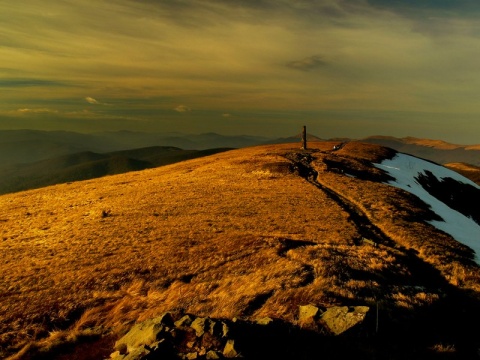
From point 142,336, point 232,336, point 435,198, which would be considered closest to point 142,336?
point 142,336

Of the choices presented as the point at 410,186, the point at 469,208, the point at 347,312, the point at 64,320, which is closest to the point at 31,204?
the point at 64,320

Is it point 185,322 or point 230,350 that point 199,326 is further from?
point 230,350

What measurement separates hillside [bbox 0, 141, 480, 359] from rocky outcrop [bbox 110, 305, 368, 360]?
27 cm

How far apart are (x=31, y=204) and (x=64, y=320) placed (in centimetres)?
4004

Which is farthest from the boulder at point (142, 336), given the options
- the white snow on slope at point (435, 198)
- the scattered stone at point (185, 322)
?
the white snow on slope at point (435, 198)

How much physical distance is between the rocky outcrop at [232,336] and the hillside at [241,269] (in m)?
0.27

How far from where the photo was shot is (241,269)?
20766 millimetres

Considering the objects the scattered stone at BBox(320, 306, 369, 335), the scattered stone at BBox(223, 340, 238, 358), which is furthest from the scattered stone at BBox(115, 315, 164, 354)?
the scattered stone at BBox(320, 306, 369, 335)

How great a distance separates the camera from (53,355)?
13.4 meters

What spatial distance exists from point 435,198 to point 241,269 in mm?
47376

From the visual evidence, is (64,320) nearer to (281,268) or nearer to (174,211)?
(281,268)

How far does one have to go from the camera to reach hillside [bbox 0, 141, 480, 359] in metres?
14.2

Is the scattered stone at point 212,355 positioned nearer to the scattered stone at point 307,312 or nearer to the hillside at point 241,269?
the hillside at point 241,269

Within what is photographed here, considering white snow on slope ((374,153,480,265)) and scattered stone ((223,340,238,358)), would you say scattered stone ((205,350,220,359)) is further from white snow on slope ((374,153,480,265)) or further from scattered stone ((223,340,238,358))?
white snow on slope ((374,153,480,265))
